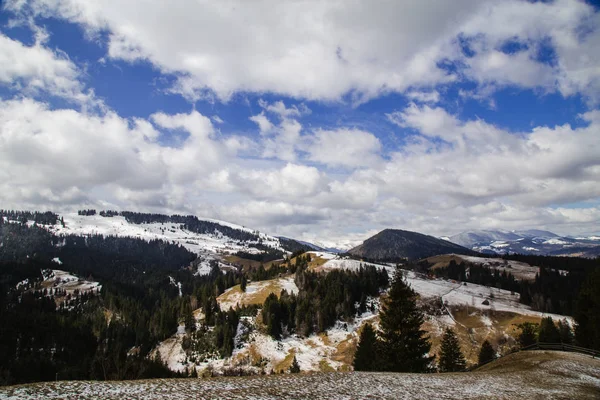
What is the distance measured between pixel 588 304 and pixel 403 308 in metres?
38.4

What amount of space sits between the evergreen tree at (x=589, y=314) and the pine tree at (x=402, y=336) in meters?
30.8

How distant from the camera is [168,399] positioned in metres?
18.4

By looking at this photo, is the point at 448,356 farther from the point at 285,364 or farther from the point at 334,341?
the point at 334,341

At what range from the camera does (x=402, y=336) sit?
40.7 metres

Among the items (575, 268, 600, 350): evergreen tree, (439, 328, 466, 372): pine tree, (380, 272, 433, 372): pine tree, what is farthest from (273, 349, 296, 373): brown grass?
(380, 272, 433, 372): pine tree

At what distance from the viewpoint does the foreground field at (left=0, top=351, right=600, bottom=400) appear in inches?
752

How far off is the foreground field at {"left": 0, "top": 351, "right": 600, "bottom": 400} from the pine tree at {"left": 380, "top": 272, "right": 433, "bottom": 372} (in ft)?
35.3

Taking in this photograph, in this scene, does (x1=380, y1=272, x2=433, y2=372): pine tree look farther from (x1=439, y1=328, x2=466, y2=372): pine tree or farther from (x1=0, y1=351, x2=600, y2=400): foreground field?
(x1=439, y1=328, x2=466, y2=372): pine tree

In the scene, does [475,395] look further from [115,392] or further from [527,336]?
[527,336]

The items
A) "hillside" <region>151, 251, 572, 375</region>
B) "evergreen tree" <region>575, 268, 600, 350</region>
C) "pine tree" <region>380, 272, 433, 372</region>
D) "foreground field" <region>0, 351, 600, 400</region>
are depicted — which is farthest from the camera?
"hillside" <region>151, 251, 572, 375</region>

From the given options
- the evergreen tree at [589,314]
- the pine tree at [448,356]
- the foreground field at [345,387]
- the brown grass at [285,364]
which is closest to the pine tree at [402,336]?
the foreground field at [345,387]

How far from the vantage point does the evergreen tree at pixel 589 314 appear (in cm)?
5012

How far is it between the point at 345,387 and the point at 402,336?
67.9ft

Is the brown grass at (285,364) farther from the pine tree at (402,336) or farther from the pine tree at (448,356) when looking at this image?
the pine tree at (402,336)
